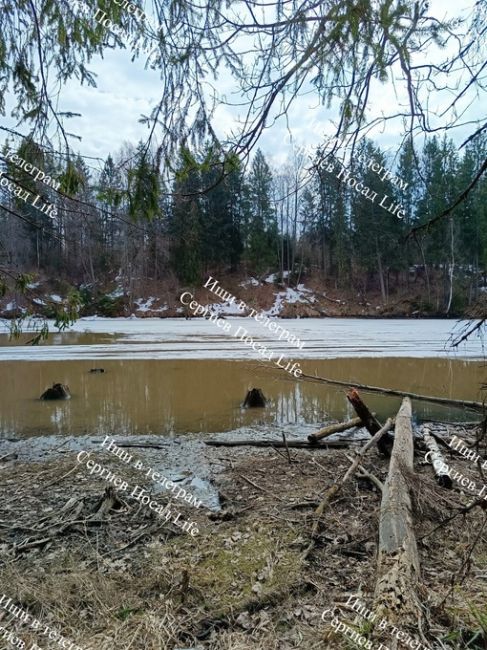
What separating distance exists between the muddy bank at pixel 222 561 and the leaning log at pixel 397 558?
5.5 inches

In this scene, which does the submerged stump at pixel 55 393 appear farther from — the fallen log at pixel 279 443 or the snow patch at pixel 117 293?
the snow patch at pixel 117 293

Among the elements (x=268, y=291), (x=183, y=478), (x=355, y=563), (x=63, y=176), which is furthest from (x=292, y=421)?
(x=268, y=291)

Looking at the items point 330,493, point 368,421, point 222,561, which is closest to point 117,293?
point 368,421

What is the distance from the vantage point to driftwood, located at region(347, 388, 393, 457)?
21.3 ft

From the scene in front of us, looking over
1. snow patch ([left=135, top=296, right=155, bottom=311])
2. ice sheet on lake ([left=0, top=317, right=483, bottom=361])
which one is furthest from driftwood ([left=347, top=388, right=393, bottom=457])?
snow patch ([left=135, top=296, right=155, bottom=311])

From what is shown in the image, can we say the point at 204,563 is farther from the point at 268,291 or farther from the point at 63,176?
the point at 268,291

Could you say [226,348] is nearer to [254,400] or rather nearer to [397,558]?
[254,400]

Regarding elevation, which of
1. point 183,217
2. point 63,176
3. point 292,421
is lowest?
point 292,421

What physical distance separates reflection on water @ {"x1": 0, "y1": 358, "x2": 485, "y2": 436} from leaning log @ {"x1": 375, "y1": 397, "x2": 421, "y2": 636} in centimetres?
465

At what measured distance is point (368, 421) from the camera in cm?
691

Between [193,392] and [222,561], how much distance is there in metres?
7.58

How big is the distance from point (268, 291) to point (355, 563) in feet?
145

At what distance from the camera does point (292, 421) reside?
8.98 metres

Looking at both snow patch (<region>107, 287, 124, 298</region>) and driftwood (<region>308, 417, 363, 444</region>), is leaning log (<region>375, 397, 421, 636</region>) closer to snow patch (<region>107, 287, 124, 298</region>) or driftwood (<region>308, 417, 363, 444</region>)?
driftwood (<region>308, 417, 363, 444</region>)
